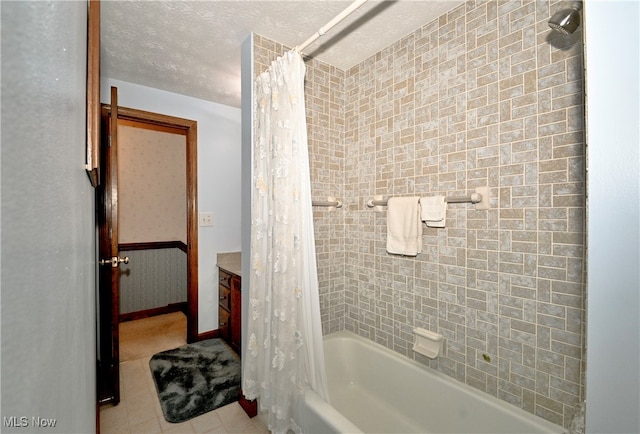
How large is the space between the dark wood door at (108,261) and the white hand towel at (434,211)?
1912 millimetres

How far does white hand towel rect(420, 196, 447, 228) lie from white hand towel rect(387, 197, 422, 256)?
40 mm

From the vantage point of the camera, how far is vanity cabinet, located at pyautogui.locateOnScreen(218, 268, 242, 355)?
7.83 ft

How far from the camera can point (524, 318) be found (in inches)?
51.2

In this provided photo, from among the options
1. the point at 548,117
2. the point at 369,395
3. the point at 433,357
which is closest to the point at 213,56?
the point at 548,117

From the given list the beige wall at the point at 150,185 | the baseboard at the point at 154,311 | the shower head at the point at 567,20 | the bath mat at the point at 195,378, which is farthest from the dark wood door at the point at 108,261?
the shower head at the point at 567,20

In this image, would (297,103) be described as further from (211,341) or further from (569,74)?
(211,341)

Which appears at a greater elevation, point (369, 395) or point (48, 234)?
point (48, 234)

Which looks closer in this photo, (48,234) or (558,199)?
(48,234)

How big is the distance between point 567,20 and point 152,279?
4259mm

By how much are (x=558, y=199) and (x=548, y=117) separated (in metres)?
0.36
